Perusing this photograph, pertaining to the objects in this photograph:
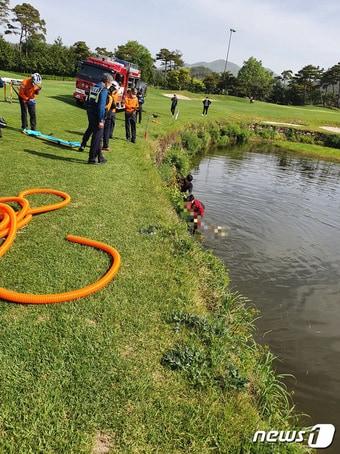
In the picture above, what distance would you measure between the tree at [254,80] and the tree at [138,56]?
20.4m

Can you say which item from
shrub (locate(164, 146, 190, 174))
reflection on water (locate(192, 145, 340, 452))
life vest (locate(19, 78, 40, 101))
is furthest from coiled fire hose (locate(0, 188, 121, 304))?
shrub (locate(164, 146, 190, 174))

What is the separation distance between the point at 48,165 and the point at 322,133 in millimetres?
36806

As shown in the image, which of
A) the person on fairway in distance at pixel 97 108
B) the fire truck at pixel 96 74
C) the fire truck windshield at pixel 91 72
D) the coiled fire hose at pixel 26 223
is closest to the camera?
the coiled fire hose at pixel 26 223

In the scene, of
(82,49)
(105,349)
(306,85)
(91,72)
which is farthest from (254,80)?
(105,349)

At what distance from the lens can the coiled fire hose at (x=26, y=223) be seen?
4.86 metres

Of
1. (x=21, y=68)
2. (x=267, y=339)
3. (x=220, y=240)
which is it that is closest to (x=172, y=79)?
(x=21, y=68)

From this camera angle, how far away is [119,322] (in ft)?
16.0

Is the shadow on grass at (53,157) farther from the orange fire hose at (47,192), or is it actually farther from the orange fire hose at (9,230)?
the orange fire hose at (9,230)

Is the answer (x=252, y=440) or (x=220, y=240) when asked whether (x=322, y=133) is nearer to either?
(x=220, y=240)

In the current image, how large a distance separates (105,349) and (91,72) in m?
21.3

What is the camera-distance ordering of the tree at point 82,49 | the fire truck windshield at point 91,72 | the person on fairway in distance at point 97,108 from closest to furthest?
the person on fairway in distance at point 97,108 → the fire truck windshield at point 91,72 → the tree at point 82,49

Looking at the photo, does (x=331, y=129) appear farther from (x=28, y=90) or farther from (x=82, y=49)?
(x=82, y=49)

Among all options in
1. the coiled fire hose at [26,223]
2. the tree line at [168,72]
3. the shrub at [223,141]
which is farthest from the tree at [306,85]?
the coiled fire hose at [26,223]

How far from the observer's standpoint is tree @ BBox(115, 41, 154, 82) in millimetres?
80425
